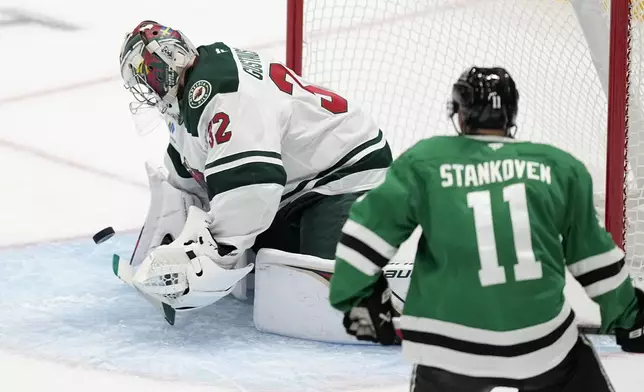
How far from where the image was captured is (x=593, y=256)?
1.45 metres

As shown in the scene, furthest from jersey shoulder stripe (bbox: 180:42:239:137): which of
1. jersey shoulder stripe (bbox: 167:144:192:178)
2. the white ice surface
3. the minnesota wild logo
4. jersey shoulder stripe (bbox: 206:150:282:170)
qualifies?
the white ice surface

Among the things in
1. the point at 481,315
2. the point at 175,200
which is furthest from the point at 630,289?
the point at 175,200

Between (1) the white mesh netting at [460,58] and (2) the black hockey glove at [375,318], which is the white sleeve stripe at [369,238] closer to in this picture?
(2) the black hockey glove at [375,318]

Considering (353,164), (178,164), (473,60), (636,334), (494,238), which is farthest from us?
(473,60)

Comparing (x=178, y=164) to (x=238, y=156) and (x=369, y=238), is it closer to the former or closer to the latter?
(x=238, y=156)

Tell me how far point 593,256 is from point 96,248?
7.60 ft

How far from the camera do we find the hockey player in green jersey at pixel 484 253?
139 centimetres

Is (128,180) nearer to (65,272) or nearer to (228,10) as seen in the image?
(65,272)

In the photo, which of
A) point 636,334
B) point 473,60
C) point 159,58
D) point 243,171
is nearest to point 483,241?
point 636,334

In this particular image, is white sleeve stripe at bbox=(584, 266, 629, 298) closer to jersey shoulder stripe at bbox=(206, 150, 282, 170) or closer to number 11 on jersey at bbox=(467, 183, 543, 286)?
number 11 on jersey at bbox=(467, 183, 543, 286)

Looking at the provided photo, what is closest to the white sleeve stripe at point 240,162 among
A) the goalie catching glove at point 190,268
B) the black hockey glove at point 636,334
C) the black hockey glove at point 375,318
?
the goalie catching glove at point 190,268

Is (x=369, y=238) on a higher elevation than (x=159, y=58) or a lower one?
lower

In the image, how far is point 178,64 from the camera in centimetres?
262

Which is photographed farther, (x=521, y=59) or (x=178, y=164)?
(x=521, y=59)
